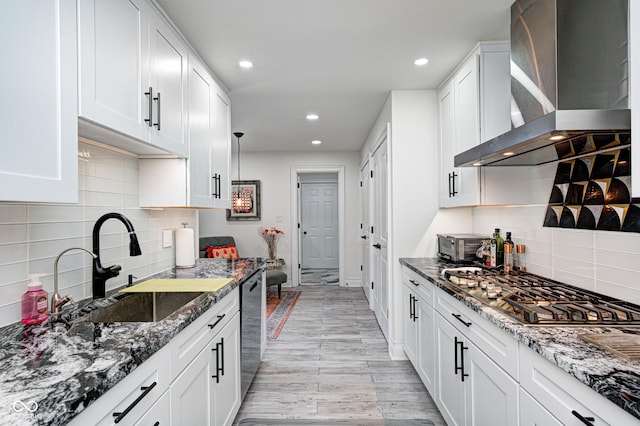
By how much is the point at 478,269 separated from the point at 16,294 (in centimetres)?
245

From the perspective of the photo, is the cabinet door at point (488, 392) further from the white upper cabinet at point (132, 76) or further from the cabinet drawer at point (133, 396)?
the white upper cabinet at point (132, 76)

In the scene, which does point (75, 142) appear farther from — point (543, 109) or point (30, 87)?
point (543, 109)

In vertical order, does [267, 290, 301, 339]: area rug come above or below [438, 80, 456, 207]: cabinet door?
below

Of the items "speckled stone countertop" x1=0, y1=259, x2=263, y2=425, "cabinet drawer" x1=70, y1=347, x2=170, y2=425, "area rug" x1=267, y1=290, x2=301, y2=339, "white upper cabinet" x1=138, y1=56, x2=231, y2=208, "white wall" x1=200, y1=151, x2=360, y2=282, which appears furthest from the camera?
"white wall" x1=200, y1=151, x2=360, y2=282

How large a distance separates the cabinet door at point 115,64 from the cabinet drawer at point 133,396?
0.89 m

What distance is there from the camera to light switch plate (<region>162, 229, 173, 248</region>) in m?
2.38

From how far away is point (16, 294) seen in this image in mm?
1235

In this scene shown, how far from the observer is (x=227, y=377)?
6.15 ft

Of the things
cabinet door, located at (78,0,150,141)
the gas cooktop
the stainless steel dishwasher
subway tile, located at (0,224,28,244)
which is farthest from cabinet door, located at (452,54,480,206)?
subway tile, located at (0,224,28,244)

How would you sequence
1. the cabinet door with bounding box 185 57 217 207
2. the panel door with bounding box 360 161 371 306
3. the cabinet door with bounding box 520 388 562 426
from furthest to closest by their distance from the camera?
the panel door with bounding box 360 161 371 306
the cabinet door with bounding box 185 57 217 207
the cabinet door with bounding box 520 388 562 426

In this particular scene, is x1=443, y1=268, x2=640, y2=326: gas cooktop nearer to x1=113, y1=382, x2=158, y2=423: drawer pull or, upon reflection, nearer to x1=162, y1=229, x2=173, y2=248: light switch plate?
x1=113, y1=382, x2=158, y2=423: drawer pull

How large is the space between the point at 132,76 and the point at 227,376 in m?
1.62

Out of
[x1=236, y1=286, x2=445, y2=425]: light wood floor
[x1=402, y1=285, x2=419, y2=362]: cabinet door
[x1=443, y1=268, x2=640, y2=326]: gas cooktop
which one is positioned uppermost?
[x1=443, y1=268, x2=640, y2=326]: gas cooktop

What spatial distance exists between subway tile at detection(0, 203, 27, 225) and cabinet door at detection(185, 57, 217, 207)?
2.91 ft
